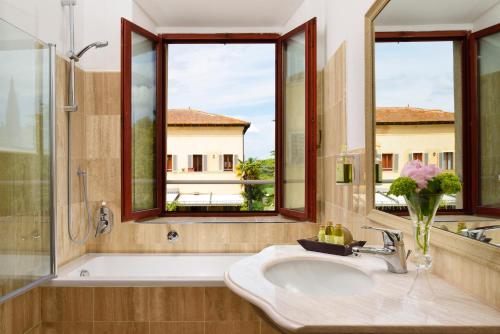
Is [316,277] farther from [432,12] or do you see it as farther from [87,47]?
[87,47]

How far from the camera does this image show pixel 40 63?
6.86ft

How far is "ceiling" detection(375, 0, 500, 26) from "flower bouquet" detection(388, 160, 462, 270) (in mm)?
430

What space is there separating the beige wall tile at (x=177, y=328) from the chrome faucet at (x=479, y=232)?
1.53m

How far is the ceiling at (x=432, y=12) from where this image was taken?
1.03 meters

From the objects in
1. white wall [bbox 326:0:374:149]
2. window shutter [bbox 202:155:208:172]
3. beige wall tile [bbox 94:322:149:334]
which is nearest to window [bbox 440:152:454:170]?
white wall [bbox 326:0:374:149]

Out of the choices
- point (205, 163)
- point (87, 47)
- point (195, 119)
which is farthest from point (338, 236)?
point (205, 163)

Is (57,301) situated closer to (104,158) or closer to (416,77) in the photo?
(104,158)

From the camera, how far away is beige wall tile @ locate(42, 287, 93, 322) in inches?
84.3

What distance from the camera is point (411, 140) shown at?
137 cm

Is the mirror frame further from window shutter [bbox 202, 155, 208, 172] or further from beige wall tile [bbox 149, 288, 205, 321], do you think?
window shutter [bbox 202, 155, 208, 172]

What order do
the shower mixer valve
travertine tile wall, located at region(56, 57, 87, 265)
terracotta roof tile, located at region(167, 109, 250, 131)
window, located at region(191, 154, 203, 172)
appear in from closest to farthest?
travertine tile wall, located at region(56, 57, 87, 265), the shower mixer valve, terracotta roof tile, located at region(167, 109, 250, 131), window, located at region(191, 154, 203, 172)

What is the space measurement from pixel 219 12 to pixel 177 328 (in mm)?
2332

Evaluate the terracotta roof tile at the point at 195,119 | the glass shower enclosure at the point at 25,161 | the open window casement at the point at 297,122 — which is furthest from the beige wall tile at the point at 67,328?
the terracotta roof tile at the point at 195,119

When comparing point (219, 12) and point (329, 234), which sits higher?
point (219, 12)
